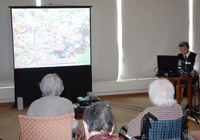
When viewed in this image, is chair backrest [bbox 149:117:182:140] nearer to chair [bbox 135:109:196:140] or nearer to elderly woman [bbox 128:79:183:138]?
chair [bbox 135:109:196:140]

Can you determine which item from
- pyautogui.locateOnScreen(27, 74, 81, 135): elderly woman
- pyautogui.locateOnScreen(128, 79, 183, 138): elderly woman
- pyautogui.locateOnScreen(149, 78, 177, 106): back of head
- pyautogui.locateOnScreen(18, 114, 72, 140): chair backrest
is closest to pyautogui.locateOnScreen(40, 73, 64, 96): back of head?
pyautogui.locateOnScreen(27, 74, 81, 135): elderly woman

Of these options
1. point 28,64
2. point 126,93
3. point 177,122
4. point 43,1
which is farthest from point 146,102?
point 177,122

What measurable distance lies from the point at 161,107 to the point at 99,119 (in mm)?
943

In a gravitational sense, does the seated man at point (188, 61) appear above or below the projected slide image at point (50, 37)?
below

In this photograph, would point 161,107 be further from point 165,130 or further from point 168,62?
point 168,62

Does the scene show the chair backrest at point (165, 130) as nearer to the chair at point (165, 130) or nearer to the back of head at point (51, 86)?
the chair at point (165, 130)

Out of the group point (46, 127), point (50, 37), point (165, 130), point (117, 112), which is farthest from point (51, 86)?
point (50, 37)

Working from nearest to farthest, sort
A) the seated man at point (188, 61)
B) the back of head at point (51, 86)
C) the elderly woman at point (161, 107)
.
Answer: the elderly woman at point (161, 107)
the back of head at point (51, 86)
the seated man at point (188, 61)

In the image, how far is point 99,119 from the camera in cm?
175

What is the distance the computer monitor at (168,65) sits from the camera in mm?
5281

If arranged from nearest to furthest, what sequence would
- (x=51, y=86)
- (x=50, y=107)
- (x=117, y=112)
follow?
(x=50, y=107) < (x=51, y=86) < (x=117, y=112)

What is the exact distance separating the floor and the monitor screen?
979 millimetres

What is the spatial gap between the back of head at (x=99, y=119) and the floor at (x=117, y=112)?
8.85 feet

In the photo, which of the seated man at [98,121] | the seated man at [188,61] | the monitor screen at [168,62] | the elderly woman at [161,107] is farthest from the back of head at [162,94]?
the seated man at [188,61]
